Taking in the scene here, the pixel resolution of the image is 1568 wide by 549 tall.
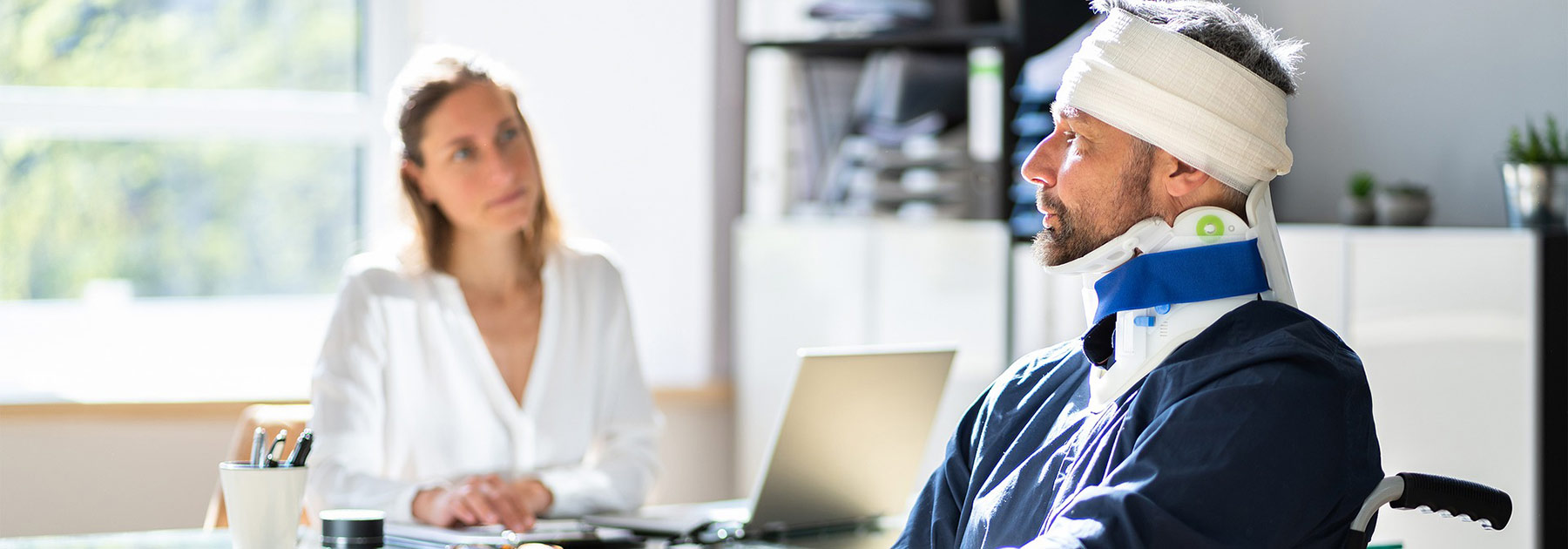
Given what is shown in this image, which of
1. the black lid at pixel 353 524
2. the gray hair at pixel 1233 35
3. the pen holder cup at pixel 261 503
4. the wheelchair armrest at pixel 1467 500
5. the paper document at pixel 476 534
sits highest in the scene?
the gray hair at pixel 1233 35

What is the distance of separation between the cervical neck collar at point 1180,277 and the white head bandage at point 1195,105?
0.04m

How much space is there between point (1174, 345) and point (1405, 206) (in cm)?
128

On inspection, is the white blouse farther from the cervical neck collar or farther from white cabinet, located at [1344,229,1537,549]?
white cabinet, located at [1344,229,1537,549]

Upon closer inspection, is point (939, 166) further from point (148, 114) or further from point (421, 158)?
point (148, 114)

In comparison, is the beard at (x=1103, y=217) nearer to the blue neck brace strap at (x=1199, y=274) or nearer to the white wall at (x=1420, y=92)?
the blue neck brace strap at (x=1199, y=274)

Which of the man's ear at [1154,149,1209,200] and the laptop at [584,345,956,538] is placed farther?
the laptop at [584,345,956,538]

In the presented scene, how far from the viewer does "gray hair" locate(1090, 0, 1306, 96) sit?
160 cm

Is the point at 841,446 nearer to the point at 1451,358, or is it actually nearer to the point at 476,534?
the point at 476,534

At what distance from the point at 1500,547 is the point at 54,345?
3.21 metres

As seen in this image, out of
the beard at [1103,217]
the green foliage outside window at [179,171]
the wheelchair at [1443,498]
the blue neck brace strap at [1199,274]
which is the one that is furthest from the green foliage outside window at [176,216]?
the wheelchair at [1443,498]

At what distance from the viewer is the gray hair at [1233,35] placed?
5.24 ft

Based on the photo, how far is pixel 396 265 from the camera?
8.43ft

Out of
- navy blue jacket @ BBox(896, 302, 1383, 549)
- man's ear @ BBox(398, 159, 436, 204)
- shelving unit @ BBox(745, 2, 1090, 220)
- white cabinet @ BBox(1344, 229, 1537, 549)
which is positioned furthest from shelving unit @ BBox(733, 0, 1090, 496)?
navy blue jacket @ BBox(896, 302, 1383, 549)

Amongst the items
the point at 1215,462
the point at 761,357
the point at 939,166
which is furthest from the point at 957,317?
the point at 1215,462
